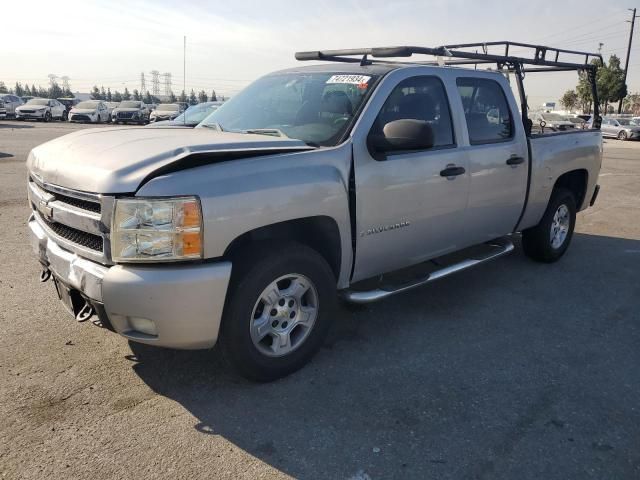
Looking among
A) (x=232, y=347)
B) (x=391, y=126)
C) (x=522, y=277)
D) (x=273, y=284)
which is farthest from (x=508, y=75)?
(x=232, y=347)

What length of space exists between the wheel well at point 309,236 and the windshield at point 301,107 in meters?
0.56

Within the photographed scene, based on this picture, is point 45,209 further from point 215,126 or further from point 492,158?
point 492,158

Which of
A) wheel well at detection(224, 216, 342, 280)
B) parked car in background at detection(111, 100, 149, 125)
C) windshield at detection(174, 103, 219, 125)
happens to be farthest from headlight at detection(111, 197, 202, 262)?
parked car in background at detection(111, 100, 149, 125)

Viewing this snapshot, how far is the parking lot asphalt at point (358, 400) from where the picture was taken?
275cm

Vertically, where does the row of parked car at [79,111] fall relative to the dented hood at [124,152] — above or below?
above

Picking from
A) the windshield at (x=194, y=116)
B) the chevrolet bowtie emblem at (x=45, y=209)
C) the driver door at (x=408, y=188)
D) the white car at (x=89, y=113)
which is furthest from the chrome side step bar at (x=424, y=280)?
the white car at (x=89, y=113)

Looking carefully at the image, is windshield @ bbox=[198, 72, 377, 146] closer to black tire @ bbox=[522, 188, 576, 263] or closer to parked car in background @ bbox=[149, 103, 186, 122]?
black tire @ bbox=[522, 188, 576, 263]

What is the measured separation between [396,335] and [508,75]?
3.06 m

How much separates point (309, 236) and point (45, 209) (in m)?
1.64

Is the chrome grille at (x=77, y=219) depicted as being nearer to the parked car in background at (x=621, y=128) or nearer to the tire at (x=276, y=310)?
the tire at (x=276, y=310)

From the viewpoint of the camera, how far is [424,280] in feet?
14.0

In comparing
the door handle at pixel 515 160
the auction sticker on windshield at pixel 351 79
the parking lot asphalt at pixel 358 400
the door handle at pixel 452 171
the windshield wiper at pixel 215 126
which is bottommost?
the parking lot asphalt at pixel 358 400

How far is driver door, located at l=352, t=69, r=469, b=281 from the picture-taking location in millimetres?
3754

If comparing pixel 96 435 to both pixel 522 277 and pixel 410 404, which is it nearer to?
pixel 410 404
